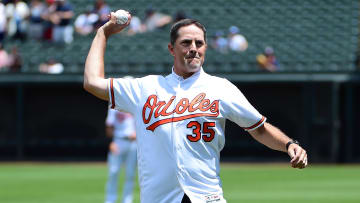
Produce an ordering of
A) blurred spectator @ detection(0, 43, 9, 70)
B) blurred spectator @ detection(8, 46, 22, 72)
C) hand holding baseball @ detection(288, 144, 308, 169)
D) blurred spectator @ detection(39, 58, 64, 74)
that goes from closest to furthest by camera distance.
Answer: hand holding baseball @ detection(288, 144, 308, 169), blurred spectator @ detection(39, 58, 64, 74), blurred spectator @ detection(8, 46, 22, 72), blurred spectator @ detection(0, 43, 9, 70)

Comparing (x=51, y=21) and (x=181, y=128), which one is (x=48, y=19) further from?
(x=181, y=128)

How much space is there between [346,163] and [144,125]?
662 inches

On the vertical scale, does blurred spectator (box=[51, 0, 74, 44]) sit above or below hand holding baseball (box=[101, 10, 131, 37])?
above

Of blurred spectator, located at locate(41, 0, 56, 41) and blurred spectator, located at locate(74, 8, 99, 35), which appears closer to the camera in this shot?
blurred spectator, located at locate(41, 0, 56, 41)

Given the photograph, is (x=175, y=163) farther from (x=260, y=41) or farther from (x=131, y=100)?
(x=260, y=41)

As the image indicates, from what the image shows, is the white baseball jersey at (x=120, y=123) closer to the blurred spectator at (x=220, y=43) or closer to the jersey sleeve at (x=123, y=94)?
the jersey sleeve at (x=123, y=94)

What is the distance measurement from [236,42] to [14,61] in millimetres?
6740

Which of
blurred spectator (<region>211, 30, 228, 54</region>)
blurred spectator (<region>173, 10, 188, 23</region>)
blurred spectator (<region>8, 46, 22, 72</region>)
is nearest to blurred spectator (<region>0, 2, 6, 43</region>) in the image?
blurred spectator (<region>8, 46, 22, 72</region>)

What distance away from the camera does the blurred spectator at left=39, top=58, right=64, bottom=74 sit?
72.9 ft

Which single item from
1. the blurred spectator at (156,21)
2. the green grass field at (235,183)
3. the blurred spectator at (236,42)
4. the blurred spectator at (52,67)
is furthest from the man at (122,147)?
the blurred spectator at (156,21)

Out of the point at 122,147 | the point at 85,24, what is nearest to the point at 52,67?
the point at 85,24

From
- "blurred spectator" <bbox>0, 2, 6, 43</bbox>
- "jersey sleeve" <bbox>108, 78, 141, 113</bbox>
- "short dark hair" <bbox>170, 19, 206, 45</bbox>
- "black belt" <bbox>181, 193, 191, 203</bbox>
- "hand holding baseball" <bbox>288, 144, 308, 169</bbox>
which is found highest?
"blurred spectator" <bbox>0, 2, 6, 43</bbox>

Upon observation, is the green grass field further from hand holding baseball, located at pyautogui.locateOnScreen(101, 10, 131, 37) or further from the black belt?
hand holding baseball, located at pyautogui.locateOnScreen(101, 10, 131, 37)

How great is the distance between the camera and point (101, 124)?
2214 cm
